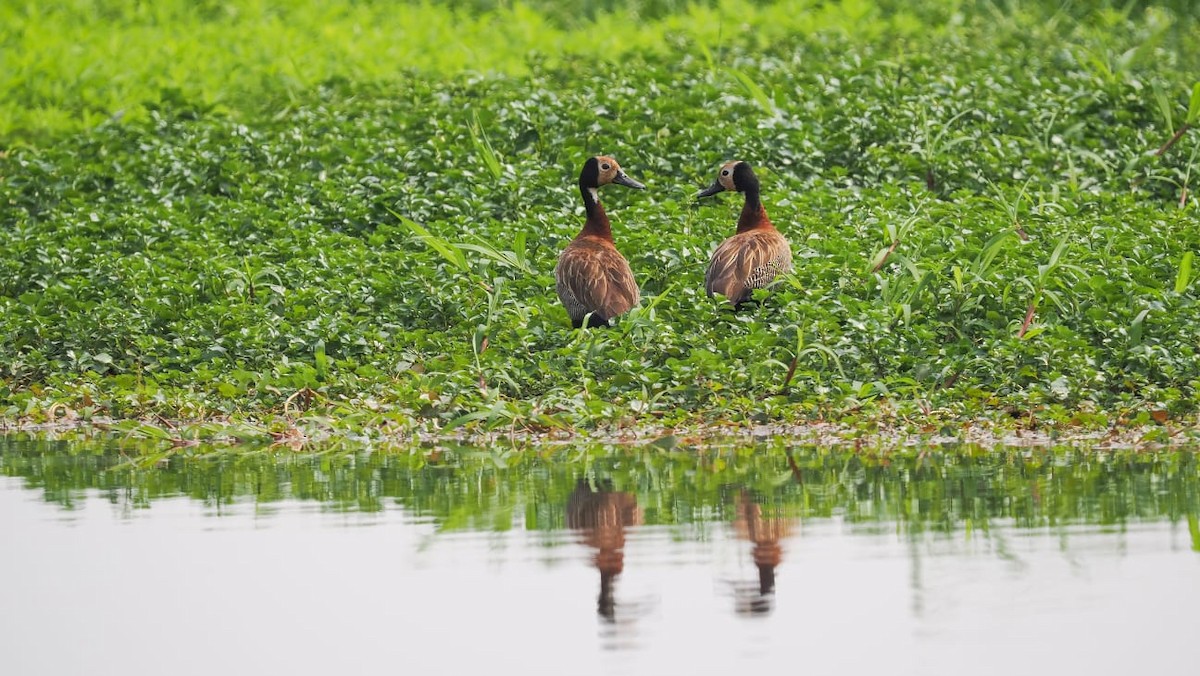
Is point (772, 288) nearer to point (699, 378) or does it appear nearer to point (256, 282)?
point (699, 378)

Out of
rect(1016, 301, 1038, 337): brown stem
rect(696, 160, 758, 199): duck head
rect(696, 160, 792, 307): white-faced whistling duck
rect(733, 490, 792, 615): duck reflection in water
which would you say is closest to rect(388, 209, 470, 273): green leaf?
rect(696, 160, 792, 307): white-faced whistling duck

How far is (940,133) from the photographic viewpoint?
14.2m

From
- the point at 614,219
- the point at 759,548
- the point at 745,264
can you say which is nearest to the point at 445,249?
the point at 745,264

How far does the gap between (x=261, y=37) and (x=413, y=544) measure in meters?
14.3

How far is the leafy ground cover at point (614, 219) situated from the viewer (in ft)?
32.9

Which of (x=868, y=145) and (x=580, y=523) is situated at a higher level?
(x=868, y=145)

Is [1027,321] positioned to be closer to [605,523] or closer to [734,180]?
[734,180]

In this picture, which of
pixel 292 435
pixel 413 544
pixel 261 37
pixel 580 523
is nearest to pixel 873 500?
pixel 580 523

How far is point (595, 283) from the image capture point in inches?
437

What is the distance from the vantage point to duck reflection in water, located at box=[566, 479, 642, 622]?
6.20 meters

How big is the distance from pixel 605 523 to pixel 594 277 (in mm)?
4068

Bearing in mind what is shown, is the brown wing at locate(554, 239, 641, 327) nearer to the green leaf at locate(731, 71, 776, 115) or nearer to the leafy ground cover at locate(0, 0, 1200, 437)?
the leafy ground cover at locate(0, 0, 1200, 437)

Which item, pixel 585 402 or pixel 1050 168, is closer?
pixel 585 402

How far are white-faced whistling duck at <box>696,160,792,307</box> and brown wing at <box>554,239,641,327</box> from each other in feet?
1.85
